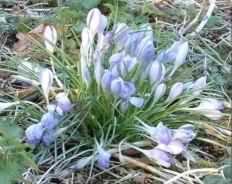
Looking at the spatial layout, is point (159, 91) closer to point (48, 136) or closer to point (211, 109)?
point (211, 109)

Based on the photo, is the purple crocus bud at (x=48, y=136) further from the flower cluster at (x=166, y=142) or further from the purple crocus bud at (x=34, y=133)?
the flower cluster at (x=166, y=142)

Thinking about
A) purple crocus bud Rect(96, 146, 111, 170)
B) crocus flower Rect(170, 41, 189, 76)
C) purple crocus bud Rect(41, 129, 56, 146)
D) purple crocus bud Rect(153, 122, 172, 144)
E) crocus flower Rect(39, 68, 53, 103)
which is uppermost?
crocus flower Rect(170, 41, 189, 76)

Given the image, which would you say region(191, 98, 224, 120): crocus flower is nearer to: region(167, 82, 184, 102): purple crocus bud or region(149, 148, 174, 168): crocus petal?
region(167, 82, 184, 102): purple crocus bud

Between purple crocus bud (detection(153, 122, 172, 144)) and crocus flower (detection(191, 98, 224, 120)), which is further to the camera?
crocus flower (detection(191, 98, 224, 120))

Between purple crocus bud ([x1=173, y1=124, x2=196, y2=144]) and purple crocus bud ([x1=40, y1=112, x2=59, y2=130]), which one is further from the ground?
purple crocus bud ([x1=40, y1=112, x2=59, y2=130])

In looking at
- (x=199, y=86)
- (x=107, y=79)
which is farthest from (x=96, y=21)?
(x=199, y=86)

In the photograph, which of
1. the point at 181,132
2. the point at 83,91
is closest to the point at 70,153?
the point at 83,91

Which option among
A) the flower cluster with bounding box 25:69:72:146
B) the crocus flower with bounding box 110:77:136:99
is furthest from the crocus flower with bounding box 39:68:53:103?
the crocus flower with bounding box 110:77:136:99
